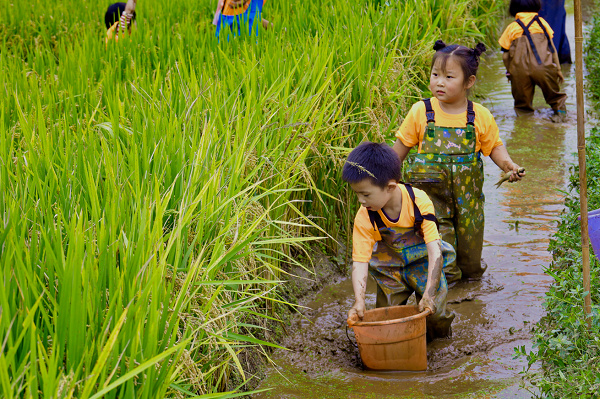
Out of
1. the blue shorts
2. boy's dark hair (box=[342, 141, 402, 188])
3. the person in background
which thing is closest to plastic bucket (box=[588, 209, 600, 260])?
boy's dark hair (box=[342, 141, 402, 188])

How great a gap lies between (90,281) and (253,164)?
3.90 ft

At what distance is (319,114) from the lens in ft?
10.7

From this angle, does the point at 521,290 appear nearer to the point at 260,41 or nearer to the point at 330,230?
the point at 330,230

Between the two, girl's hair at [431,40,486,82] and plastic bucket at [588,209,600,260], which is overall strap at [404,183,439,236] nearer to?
plastic bucket at [588,209,600,260]

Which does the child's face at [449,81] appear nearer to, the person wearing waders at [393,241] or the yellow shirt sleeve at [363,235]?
the person wearing waders at [393,241]

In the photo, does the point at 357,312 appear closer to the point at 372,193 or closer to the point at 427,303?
the point at 427,303

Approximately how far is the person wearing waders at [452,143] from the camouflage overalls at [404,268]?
30 centimetres

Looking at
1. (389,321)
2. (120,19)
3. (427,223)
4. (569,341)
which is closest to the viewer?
(569,341)

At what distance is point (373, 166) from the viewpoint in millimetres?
2627

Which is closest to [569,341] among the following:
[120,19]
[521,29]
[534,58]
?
[120,19]

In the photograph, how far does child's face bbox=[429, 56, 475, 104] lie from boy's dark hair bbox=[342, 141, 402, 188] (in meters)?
0.65

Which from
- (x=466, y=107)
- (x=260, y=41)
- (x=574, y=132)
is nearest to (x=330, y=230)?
(x=466, y=107)

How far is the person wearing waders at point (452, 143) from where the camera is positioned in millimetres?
3182

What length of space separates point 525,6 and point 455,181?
3749 millimetres
